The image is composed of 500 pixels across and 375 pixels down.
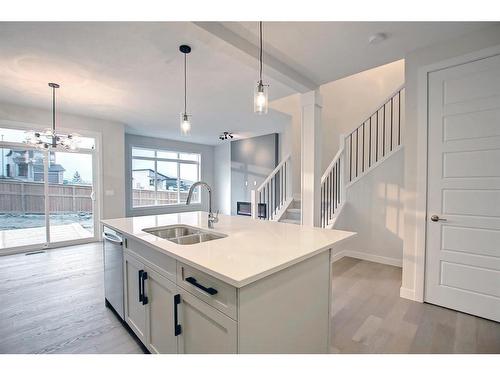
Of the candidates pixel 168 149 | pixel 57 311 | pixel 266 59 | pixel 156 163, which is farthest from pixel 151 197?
pixel 266 59

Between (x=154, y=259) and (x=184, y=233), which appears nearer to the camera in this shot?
(x=154, y=259)

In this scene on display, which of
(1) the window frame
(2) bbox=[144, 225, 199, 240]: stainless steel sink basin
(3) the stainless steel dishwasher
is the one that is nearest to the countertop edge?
(2) bbox=[144, 225, 199, 240]: stainless steel sink basin

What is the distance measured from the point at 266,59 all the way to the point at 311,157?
1.26 m

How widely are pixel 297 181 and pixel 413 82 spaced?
3.39 meters

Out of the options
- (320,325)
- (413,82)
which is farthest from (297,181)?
(320,325)

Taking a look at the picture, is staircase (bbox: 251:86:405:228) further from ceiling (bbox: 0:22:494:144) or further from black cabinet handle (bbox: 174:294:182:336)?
Result: black cabinet handle (bbox: 174:294:182:336)

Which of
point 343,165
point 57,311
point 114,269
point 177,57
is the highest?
point 177,57

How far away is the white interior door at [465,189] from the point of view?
6.83 ft

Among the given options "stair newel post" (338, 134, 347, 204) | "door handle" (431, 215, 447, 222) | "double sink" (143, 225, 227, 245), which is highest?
"stair newel post" (338, 134, 347, 204)

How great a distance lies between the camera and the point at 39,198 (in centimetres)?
455

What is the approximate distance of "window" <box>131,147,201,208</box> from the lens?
6.91 m

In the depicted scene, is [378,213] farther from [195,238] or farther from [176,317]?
[176,317]
